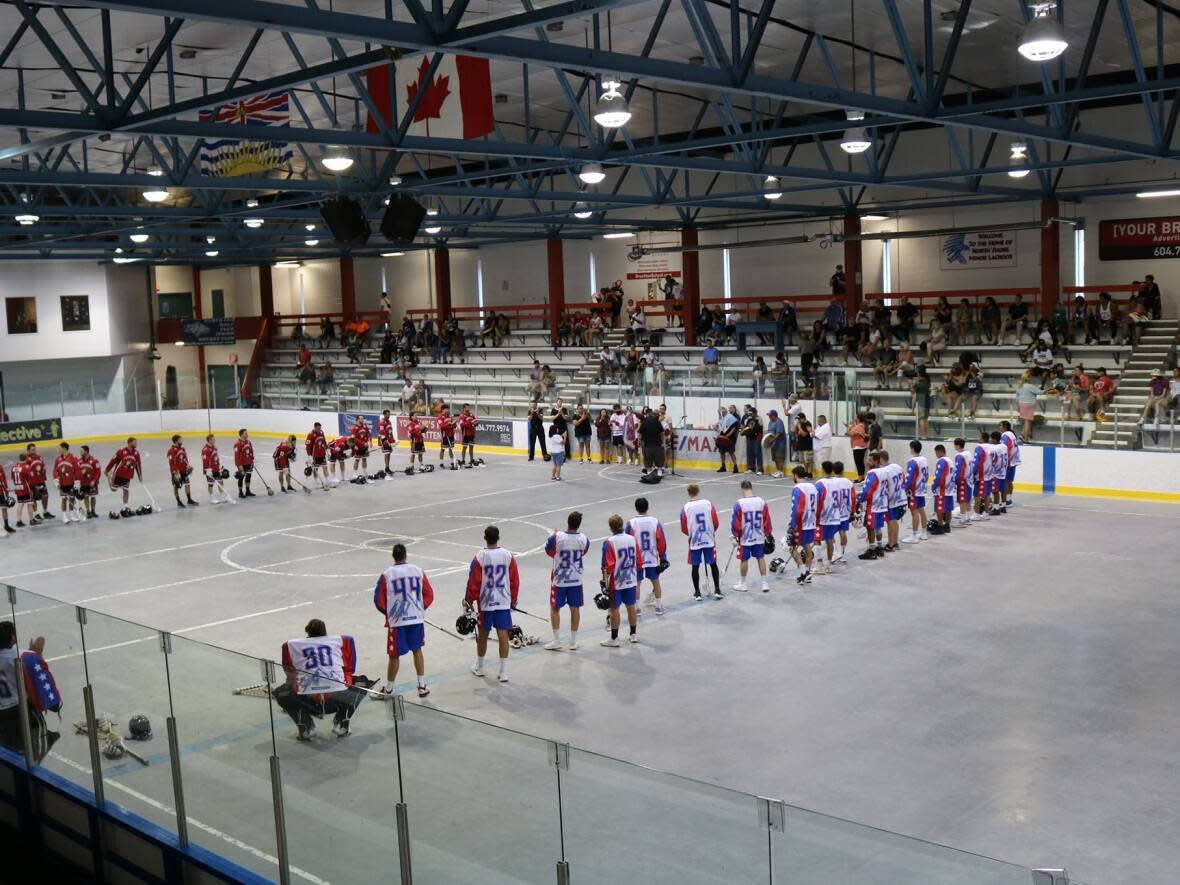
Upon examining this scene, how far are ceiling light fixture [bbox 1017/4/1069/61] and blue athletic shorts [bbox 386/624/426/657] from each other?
7861 mm

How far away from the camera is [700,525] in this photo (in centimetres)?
1527

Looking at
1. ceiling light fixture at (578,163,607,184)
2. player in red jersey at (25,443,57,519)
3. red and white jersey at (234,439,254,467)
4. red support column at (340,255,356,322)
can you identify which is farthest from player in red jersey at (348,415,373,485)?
red support column at (340,255,356,322)

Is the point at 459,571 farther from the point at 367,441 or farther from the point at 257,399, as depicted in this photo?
the point at 257,399

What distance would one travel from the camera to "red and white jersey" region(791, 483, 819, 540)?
53.3 ft

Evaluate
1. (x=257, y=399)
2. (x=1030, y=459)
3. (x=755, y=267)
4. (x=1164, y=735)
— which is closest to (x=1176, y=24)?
(x=1030, y=459)

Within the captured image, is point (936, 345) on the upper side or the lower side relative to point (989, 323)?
lower

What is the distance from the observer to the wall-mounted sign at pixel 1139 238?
96.2 feet

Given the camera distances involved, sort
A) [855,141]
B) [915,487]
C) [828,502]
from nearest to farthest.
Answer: [828,502], [855,141], [915,487]

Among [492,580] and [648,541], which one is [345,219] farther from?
[492,580]

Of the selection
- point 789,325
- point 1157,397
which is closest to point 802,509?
point 1157,397

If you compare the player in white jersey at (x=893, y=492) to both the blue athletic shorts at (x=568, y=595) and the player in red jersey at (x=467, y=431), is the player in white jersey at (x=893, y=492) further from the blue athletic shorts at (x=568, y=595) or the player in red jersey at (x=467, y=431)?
the player in red jersey at (x=467, y=431)

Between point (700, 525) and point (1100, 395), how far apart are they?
1330cm

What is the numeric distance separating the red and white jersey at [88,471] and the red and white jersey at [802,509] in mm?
15246

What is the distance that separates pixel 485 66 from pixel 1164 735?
1142cm
